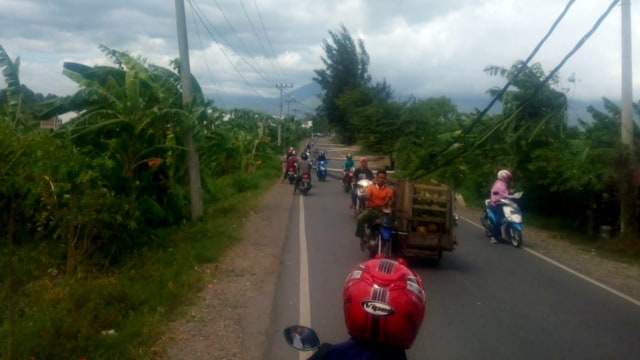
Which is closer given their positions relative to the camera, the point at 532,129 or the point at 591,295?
the point at 591,295

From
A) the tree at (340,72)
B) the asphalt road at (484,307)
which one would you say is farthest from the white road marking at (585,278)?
the tree at (340,72)

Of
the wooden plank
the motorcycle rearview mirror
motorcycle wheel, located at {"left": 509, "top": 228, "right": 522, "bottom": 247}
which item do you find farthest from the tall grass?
motorcycle wheel, located at {"left": 509, "top": 228, "right": 522, "bottom": 247}

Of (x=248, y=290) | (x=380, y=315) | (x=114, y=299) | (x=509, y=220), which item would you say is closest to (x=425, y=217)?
(x=248, y=290)

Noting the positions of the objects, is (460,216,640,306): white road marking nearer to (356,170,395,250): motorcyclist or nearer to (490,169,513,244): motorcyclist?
(490,169,513,244): motorcyclist

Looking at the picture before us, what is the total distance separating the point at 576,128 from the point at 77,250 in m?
13.9

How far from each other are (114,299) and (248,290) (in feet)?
5.94

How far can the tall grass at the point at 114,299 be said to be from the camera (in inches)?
266

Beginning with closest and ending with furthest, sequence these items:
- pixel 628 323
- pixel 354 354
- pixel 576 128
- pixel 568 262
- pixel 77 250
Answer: pixel 354 354
pixel 628 323
pixel 77 250
pixel 568 262
pixel 576 128

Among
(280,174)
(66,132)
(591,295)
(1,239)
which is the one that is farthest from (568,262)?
(280,174)

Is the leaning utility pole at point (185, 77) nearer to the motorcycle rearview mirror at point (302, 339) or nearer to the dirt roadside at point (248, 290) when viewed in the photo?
the dirt roadside at point (248, 290)

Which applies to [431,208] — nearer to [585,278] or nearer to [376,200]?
[376,200]

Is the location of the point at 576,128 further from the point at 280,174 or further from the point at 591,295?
the point at 280,174

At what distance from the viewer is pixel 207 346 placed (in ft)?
22.7

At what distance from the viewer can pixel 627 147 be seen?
14844mm
